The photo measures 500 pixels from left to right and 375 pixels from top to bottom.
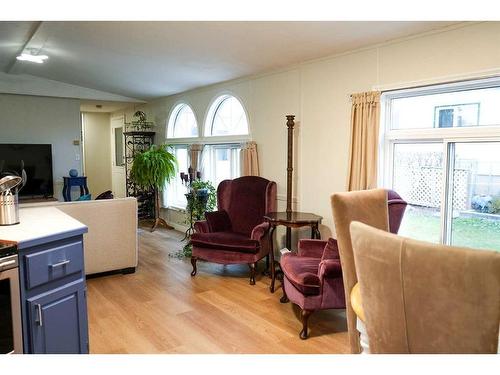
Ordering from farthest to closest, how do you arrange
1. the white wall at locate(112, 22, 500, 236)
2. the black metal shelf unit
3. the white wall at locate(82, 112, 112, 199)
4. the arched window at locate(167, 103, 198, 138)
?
the white wall at locate(82, 112, 112, 199)
the black metal shelf unit
the arched window at locate(167, 103, 198, 138)
the white wall at locate(112, 22, 500, 236)

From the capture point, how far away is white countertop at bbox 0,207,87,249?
1.84m

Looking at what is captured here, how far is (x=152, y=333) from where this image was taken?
2.82 meters

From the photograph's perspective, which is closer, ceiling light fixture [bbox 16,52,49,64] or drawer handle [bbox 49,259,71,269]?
drawer handle [bbox 49,259,71,269]

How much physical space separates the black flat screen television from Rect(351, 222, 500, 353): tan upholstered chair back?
668 centimetres

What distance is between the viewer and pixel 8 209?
7.09 ft

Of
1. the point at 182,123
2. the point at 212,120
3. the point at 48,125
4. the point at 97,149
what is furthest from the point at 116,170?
the point at 212,120

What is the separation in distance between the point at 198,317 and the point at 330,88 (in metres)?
2.50

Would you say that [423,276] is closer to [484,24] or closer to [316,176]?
[484,24]

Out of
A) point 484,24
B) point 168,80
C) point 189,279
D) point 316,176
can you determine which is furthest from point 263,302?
point 168,80

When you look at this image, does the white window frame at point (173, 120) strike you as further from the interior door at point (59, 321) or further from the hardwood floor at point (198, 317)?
the interior door at point (59, 321)

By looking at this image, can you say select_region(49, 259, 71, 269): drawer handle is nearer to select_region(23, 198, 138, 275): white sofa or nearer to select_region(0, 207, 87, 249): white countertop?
select_region(0, 207, 87, 249): white countertop

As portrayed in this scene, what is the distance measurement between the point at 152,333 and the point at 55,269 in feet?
3.71

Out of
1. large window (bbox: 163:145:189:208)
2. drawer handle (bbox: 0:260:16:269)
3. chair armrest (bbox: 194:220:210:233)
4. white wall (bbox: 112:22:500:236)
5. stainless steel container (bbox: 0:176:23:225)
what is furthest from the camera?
large window (bbox: 163:145:189:208)

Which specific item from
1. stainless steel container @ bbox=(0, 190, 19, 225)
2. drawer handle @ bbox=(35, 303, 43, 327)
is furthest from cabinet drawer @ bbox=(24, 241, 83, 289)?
stainless steel container @ bbox=(0, 190, 19, 225)
